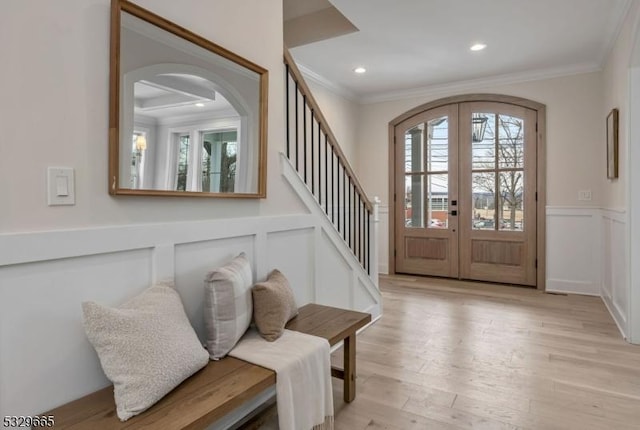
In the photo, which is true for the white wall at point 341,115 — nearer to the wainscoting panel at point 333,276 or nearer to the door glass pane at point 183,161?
the wainscoting panel at point 333,276

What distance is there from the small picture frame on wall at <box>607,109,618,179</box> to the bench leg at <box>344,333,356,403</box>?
2964 millimetres

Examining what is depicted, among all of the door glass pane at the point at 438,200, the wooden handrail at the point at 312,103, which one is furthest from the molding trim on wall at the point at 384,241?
the wooden handrail at the point at 312,103

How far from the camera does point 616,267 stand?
11.7 ft

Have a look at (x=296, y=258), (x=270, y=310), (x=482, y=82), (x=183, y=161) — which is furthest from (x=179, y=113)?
(x=482, y=82)

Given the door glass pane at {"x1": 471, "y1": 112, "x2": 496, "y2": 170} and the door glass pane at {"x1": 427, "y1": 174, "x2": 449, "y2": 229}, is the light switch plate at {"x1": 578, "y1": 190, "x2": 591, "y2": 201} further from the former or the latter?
the door glass pane at {"x1": 427, "y1": 174, "x2": 449, "y2": 229}

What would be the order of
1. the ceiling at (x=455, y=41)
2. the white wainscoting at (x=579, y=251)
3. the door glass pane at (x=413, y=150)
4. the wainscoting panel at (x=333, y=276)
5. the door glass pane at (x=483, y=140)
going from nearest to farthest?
the wainscoting panel at (x=333, y=276) < the ceiling at (x=455, y=41) < the white wainscoting at (x=579, y=251) < the door glass pane at (x=483, y=140) < the door glass pane at (x=413, y=150)

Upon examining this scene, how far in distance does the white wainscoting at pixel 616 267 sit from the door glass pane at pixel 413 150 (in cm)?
221

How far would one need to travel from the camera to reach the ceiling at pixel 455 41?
3.10 metres

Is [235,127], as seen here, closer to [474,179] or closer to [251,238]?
[251,238]

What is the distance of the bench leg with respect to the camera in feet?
7.09

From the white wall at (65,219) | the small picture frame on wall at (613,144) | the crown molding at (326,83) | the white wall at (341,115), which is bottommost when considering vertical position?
the white wall at (65,219)

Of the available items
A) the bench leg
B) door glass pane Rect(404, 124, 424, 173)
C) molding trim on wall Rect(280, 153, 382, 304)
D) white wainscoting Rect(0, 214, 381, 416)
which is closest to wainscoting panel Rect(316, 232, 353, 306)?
molding trim on wall Rect(280, 153, 382, 304)

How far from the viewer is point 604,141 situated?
419cm

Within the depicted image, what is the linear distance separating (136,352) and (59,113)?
83 centimetres
